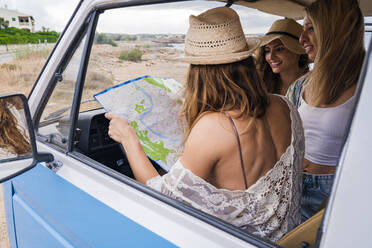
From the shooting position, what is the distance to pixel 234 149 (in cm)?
113

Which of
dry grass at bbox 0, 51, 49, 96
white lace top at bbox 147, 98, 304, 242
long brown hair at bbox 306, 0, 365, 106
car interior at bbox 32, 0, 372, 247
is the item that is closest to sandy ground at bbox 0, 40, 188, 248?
car interior at bbox 32, 0, 372, 247

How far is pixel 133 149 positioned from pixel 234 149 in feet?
1.73

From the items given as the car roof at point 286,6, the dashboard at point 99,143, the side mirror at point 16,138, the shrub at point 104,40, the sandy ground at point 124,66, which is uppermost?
the car roof at point 286,6

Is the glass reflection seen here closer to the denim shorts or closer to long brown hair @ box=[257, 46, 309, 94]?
the denim shorts

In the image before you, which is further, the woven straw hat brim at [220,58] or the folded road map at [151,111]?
the folded road map at [151,111]

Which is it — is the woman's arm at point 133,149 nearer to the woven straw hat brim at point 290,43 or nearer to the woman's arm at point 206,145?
the woman's arm at point 206,145

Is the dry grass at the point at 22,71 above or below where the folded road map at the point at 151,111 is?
Result: below

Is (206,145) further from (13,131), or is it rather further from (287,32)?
(287,32)

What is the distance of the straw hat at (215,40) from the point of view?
→ 1.20 m

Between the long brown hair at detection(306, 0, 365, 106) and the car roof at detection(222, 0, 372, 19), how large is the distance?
14.7 inches

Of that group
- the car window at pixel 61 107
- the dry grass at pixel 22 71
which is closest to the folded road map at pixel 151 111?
the car window at pixel 61 107

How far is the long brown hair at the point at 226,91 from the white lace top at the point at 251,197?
0.23 m

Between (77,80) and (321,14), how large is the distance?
4.69 feet

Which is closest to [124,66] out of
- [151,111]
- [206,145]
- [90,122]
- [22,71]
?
[90,122]
